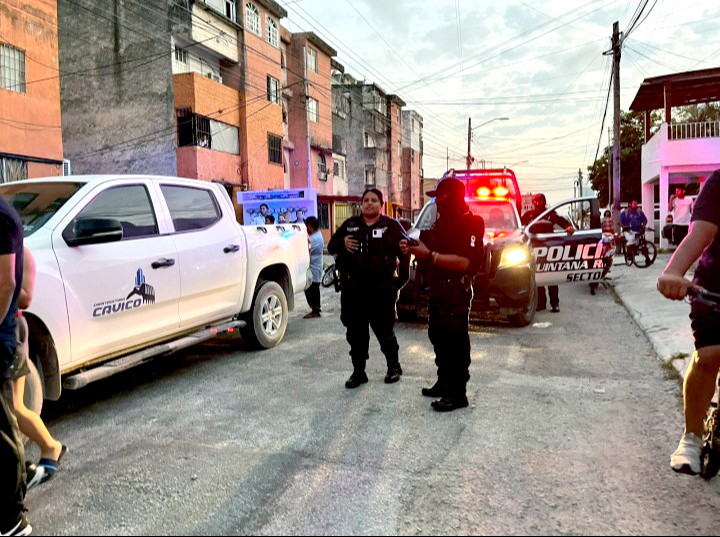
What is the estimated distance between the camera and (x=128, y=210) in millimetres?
4746

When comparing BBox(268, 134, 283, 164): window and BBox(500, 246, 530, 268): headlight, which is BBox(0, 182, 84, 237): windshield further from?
BBox(268, 134, 283, 164): window

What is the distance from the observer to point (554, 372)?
5527 millimetres

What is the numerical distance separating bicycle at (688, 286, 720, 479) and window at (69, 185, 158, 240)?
13.2 feet

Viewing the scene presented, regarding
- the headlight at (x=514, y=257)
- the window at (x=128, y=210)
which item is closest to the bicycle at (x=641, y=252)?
the headlight at (x=514, y=257)

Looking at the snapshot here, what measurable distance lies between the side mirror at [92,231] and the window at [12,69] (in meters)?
15.1

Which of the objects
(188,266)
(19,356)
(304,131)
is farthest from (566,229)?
(304,131)

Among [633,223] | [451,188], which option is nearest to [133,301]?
[451,188]

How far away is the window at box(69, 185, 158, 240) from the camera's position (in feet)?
14.6

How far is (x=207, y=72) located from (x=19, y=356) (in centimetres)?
2674

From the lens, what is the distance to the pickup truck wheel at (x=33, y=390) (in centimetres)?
336

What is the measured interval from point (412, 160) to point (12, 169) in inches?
1749

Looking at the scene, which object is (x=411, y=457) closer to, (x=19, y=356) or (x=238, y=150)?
(x=19, y=356)

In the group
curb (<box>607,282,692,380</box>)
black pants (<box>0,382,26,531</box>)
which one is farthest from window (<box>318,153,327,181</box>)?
black pants (<box>0,382,26,531</box>)

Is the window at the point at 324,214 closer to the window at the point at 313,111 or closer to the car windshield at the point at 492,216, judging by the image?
the window at the point at 313,111
